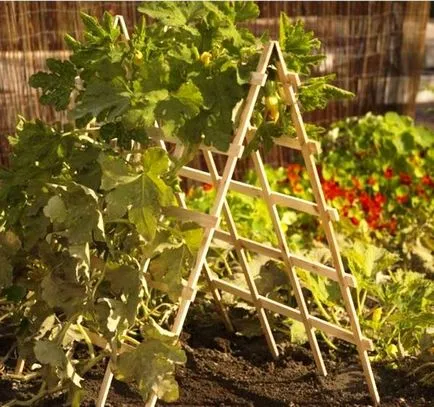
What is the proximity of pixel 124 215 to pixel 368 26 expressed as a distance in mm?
4108

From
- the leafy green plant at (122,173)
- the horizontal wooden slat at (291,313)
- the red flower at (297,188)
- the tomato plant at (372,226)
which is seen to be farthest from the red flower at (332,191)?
the leafy green plant at (122,173)

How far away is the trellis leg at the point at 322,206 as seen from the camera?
348 cm

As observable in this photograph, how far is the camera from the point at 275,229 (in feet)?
12.8

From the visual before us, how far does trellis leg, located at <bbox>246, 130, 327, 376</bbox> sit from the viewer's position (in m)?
3.87

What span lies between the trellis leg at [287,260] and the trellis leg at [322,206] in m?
0.24

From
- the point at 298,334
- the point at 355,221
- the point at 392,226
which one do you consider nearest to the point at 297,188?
the point at 355,221

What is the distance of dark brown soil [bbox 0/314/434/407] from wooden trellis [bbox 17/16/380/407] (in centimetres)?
8

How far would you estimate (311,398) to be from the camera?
393 centimetres

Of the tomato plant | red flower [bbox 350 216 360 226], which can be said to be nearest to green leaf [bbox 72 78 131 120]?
the tomato plant

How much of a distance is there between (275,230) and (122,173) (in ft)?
2.75

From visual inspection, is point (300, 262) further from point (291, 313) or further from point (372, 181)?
point (372, 181)

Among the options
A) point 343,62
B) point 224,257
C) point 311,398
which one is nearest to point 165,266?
point 311,398

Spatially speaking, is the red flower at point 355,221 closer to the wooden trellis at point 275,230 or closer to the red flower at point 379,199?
the red flower at point 379,199

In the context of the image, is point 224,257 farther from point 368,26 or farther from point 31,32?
point 368,26
